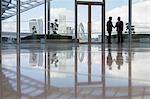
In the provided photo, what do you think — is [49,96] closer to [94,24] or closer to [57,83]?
[57,83]

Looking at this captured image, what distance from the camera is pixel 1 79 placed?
371 centimetres

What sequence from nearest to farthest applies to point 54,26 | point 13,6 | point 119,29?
point 13,6
point 119,29
point 54,26

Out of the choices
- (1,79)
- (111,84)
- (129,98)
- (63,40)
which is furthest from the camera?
(63,40)

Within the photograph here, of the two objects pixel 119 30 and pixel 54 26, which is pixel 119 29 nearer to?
pixel 119 30

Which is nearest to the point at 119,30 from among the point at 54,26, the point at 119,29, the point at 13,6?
the point at 119,29

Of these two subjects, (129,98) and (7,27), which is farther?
(7,27)

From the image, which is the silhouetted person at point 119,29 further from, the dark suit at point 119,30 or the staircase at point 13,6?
the staircase at point 13,6

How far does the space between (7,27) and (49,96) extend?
17958 millimetres

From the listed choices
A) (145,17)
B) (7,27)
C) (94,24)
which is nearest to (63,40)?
(94,24)

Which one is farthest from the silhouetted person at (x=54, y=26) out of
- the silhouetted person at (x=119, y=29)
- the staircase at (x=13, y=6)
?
the silhouetted person at (x=119, y=29)

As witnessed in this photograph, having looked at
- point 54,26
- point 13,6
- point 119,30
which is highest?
point 13,6

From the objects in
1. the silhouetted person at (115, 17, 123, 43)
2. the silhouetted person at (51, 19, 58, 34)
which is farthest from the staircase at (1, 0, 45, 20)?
the silhouetted person at (115, 17, 123, 43)

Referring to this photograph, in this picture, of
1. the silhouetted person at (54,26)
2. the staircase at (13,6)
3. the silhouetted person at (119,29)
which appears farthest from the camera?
the silhouetted person at (54,26)

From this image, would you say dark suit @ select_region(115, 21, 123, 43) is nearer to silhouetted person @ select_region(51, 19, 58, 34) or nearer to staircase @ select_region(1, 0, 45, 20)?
silhouetted person @ select_region(51, 19, 58, 34)
